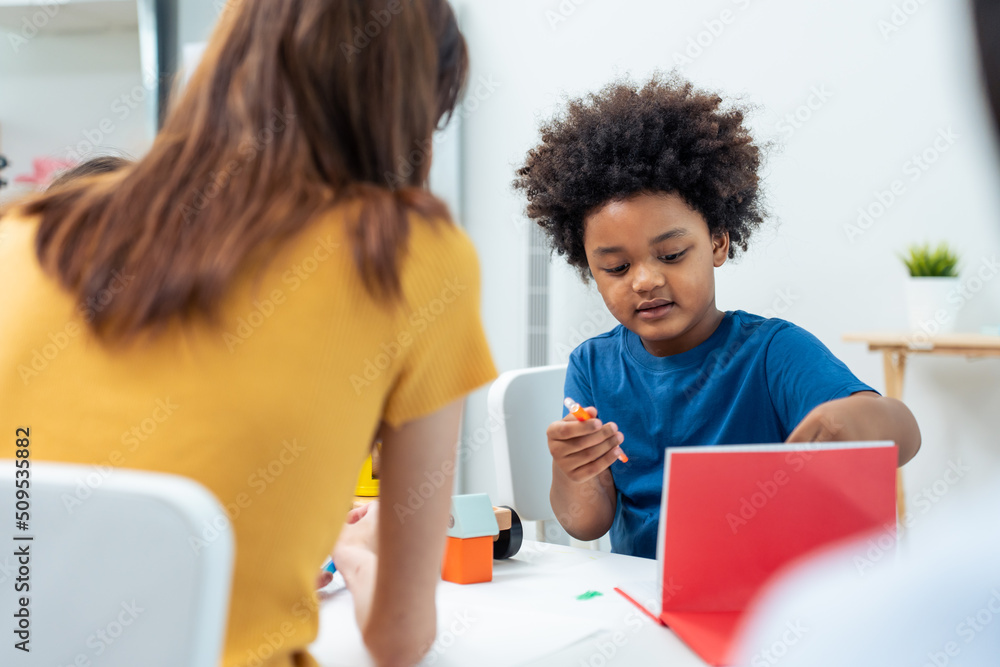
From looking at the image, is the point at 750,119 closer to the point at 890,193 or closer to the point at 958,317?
the point at 890,193

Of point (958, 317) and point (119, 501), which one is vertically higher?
point (119, 501)

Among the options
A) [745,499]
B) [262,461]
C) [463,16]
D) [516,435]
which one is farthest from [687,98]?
[463,16]

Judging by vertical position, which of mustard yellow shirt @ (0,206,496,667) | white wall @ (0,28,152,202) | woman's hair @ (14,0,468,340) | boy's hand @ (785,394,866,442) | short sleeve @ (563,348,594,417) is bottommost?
short sleeve @ (563,348,594,417)

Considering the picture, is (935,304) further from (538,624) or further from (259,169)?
(259,169)

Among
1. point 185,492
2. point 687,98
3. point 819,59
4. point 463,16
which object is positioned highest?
point 463,16

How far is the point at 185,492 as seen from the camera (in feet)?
1.51

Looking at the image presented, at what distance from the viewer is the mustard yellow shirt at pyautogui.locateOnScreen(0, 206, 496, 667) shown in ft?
1.75

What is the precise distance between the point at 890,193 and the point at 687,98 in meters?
1.37

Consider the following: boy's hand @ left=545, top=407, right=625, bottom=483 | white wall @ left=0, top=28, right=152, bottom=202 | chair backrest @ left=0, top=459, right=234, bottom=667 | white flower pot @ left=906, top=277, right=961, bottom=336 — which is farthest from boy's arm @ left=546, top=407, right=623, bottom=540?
white wall @ left=0, top=28, right=152, bottom=202

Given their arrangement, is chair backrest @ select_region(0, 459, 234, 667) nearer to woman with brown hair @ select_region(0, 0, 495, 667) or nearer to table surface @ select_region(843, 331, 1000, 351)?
woman with brown hair @ select_region(0, 0, 495, 667)

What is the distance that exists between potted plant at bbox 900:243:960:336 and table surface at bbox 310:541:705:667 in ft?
5.15

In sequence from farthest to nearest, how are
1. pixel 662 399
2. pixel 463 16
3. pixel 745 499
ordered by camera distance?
pixel 463 16 → pixel 662 399 → pixel 745 499

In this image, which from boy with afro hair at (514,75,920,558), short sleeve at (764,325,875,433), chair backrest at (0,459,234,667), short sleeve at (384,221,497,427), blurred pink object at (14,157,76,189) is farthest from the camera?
blurred pink object at (14,157,76,189)

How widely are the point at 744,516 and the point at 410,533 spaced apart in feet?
1.03
